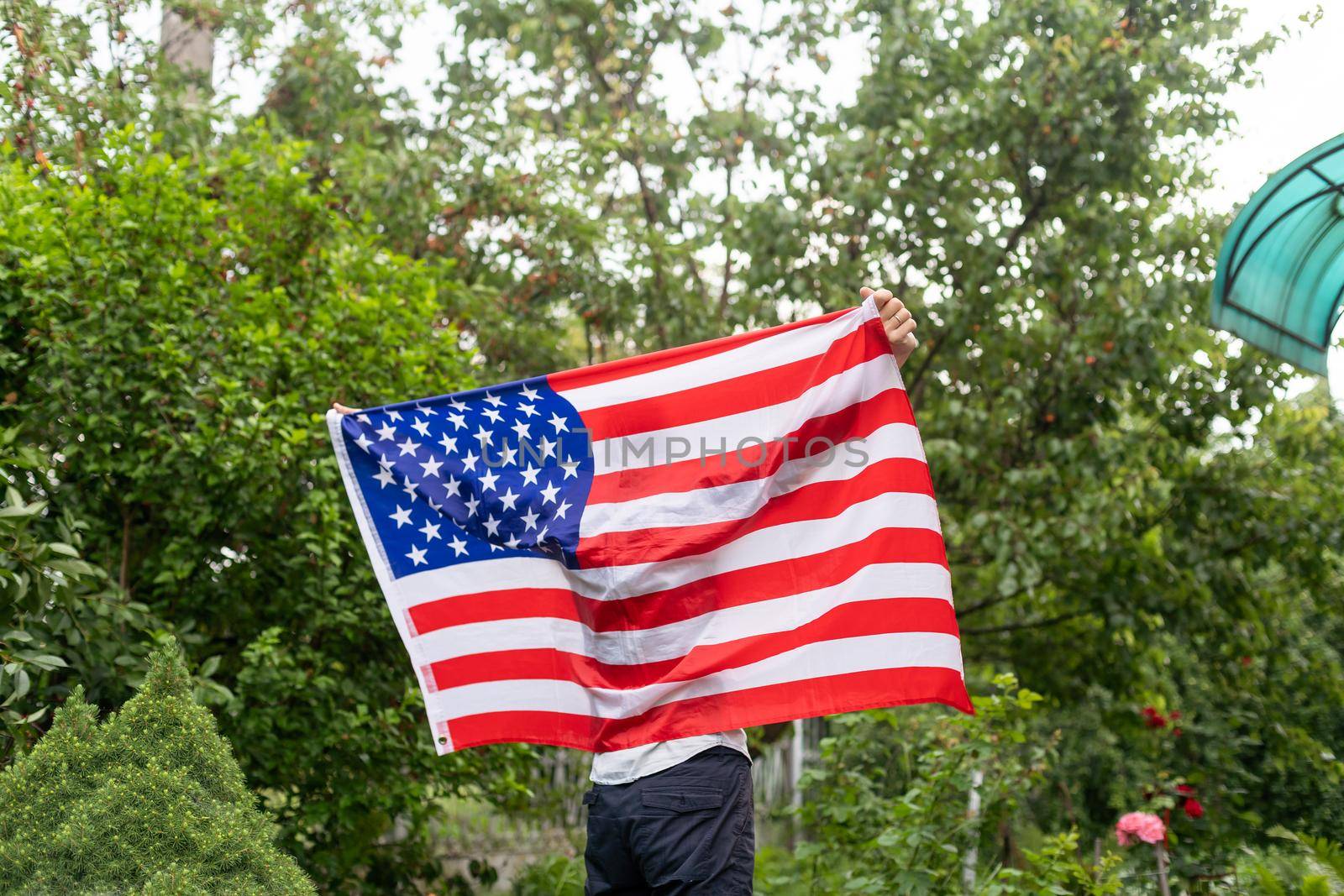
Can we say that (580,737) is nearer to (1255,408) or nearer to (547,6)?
(1255,408)

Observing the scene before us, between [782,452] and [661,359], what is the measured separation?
21.4 inches

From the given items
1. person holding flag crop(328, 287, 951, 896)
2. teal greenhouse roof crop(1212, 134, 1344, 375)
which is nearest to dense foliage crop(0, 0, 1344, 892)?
person holding flag crop(328, 287, 951, 896)

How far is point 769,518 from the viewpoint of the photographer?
3.32m

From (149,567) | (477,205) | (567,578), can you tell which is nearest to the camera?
(567,578)

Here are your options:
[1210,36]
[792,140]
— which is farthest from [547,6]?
[1210,36]

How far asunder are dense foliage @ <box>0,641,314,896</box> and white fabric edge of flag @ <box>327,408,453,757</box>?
727 millimetres

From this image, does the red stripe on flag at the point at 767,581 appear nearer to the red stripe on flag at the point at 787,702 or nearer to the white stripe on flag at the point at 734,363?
the red stripe on flag at the point at 787,702

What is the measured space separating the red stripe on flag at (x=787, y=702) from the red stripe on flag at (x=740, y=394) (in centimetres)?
90

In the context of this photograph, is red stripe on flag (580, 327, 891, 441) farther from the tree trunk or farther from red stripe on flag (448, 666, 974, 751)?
the tree trunk

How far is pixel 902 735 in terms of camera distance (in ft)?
21.2

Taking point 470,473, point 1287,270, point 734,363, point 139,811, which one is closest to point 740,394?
point 734,363

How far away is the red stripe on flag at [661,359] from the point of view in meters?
3.46

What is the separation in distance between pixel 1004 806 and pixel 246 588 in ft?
11.7

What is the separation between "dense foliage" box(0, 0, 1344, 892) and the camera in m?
4.33
